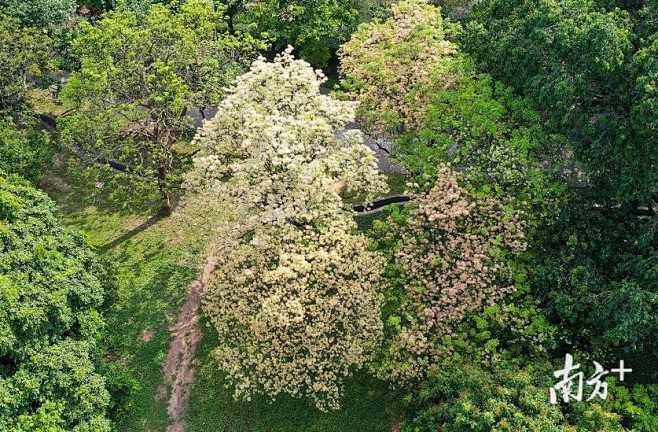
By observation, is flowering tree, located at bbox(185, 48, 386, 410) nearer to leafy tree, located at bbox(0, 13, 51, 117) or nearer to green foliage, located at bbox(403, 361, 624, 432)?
green foliage, located at bbox(403, 361, 624, 432)

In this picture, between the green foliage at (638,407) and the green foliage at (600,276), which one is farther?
the green foliage at (600,276)

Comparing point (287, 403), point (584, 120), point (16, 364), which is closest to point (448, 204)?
point (584, 120)

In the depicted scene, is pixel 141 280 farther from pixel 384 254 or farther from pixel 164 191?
pixel 384 254

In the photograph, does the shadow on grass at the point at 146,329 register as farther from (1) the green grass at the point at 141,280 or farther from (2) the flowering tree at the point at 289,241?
(2) the flowering tree at the point at 289,241

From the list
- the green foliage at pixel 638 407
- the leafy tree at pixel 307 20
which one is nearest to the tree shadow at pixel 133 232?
the leafy tree at pixel 307 20

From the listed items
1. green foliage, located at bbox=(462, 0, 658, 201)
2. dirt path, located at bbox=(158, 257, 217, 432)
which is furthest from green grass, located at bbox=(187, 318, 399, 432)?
green foliage, located at bbox=(462, 0, 658, 201)

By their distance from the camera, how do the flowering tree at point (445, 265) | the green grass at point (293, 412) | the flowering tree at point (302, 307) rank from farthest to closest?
the green grass at point (293, 412) < the flowering tree at point (302, 307) < the flowering tree at point (445, 265)
